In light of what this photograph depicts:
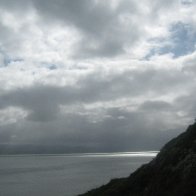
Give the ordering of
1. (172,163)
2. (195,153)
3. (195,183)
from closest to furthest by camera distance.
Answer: (195,183)
(195,153)
(172,163)

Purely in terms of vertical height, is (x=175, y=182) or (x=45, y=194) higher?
(x=175, y=182)

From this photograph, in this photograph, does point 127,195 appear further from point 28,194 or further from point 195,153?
point 28,194

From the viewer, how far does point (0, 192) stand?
126 meters

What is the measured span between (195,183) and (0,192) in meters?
107

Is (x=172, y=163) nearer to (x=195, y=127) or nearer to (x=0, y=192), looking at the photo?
(x=195, y=127)

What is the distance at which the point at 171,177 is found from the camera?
134 ft

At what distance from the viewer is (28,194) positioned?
378 ft

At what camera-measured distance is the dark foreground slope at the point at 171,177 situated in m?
35.9

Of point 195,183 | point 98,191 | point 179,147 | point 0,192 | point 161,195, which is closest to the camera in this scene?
point 195,183

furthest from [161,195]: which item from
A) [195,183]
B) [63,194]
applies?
[63,194]

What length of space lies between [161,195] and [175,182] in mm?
2704

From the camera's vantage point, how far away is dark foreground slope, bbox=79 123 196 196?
118 feet

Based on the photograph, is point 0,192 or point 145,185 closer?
point 145,185

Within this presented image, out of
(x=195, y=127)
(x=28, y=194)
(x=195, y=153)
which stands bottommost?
(x=28, y=194)
